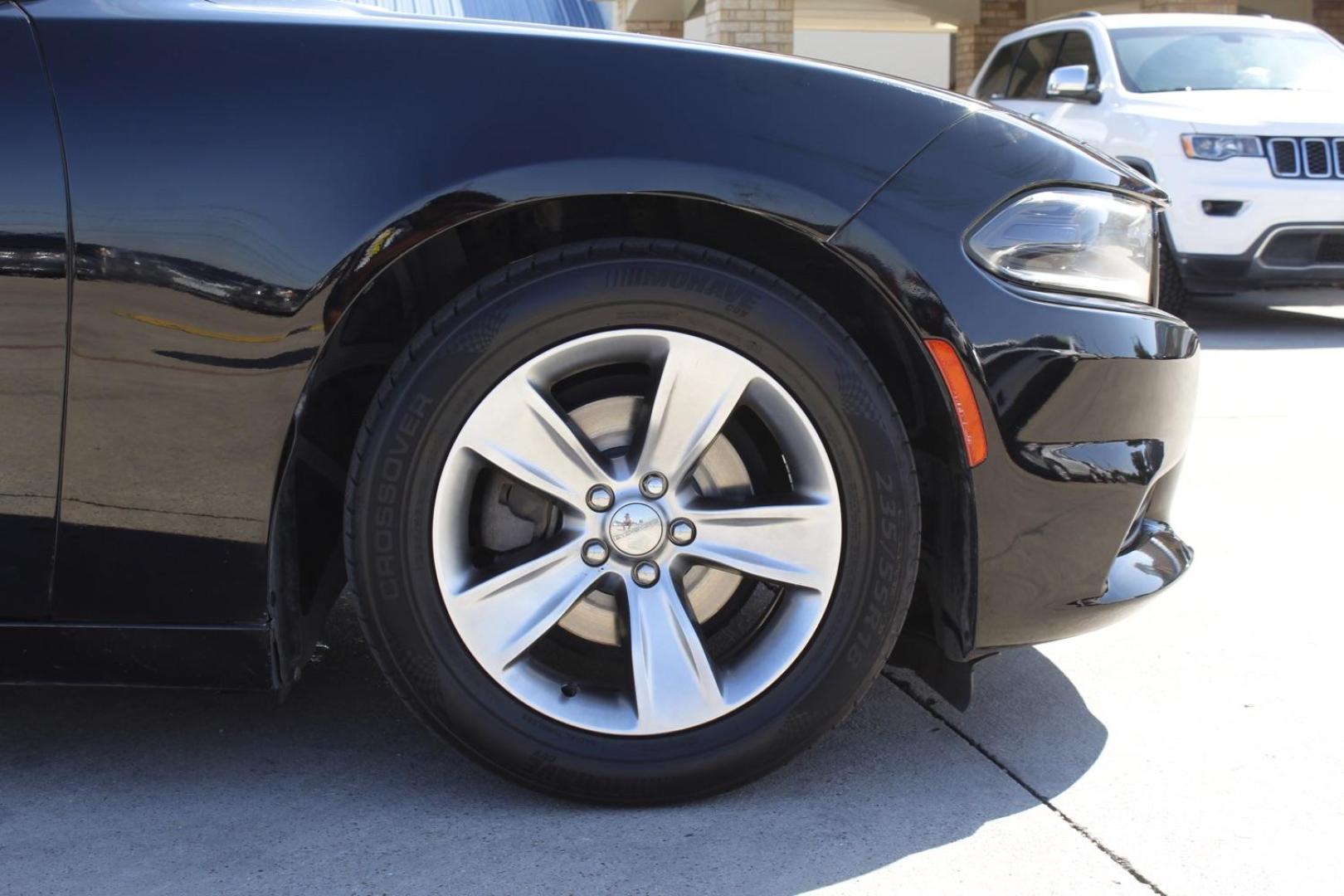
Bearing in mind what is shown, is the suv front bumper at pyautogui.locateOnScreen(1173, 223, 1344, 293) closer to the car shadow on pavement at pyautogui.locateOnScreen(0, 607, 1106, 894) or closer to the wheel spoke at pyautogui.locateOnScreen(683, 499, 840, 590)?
the car shadow on pavement at pyautogui.locateOnScreen(0, 607, 1106, 894)

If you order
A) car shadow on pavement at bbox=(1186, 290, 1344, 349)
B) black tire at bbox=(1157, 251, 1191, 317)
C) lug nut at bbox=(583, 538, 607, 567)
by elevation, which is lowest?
car shadow on pavement at bbox=(1186, 290, 1344, 349)

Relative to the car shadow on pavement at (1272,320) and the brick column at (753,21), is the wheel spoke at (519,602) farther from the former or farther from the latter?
the brick column at (753,21)

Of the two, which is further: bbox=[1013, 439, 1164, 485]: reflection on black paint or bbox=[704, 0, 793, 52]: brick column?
bbox=[704, 0, 793, 52]: brick column

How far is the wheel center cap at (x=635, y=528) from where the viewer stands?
220 centimetres

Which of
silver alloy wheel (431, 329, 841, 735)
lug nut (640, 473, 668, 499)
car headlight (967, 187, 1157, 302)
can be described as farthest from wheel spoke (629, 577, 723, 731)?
car headlight (967, 187, 1157, 302)

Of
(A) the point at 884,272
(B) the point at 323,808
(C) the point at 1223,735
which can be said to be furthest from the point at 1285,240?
(B) the point at 323,808

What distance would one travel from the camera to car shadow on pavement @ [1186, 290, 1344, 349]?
745 cm

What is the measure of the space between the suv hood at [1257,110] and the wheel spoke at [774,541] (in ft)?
20.1

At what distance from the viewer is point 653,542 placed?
2.21 meters

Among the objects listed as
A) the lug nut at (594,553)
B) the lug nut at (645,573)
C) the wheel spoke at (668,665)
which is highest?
→ the lug nut at (594,553)

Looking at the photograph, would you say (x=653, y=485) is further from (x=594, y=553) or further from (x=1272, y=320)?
(x=1272, y=320)

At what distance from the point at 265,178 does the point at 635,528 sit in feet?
2.42

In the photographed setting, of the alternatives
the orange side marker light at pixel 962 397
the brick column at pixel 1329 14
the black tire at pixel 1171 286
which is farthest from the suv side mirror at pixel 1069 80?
the brick column at pixel 1329 14

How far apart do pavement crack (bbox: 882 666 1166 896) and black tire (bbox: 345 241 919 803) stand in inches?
14.5
